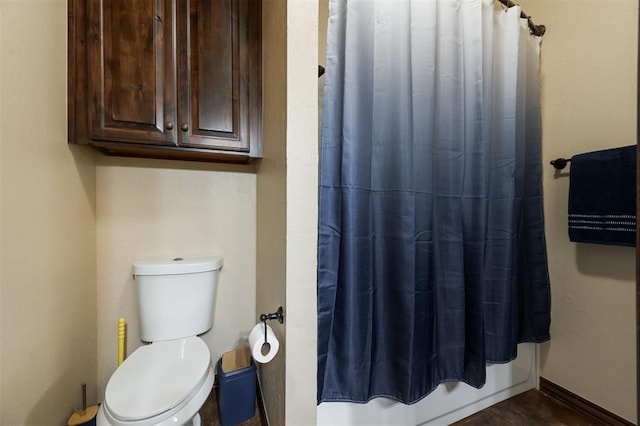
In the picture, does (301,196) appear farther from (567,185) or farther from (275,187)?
(567,185)

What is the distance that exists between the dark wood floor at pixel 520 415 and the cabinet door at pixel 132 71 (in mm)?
1281

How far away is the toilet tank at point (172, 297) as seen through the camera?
1176 millimetres

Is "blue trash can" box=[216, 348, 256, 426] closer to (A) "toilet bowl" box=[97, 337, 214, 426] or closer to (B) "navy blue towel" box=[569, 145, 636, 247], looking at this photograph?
(A) "toilet bowl" box=[97, 337, 214, 426]

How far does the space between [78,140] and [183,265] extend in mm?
656

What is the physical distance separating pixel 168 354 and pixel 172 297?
0.24 metres

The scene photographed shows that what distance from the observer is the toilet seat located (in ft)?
2.69

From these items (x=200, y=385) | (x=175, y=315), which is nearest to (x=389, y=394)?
(x=200, y=385)

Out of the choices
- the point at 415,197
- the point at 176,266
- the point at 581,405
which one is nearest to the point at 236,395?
the point at 176,266

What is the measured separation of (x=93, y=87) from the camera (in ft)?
3.29

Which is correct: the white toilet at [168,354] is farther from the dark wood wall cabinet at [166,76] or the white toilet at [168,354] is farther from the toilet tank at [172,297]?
the dark wood wall cabinet at [166,76]

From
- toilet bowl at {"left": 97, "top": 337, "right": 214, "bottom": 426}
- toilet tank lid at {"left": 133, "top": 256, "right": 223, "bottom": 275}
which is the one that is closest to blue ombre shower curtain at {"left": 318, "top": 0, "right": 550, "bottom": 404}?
toilet bowl at {"left": 97, "top": 337, "right": 214, "bottom": 426}

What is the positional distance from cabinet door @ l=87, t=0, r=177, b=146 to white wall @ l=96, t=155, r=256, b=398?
275 millimetres

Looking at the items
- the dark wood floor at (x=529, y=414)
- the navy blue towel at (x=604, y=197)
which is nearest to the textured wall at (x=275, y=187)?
the dark wood floor at (x=529, y=414)

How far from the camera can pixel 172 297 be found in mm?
1196
